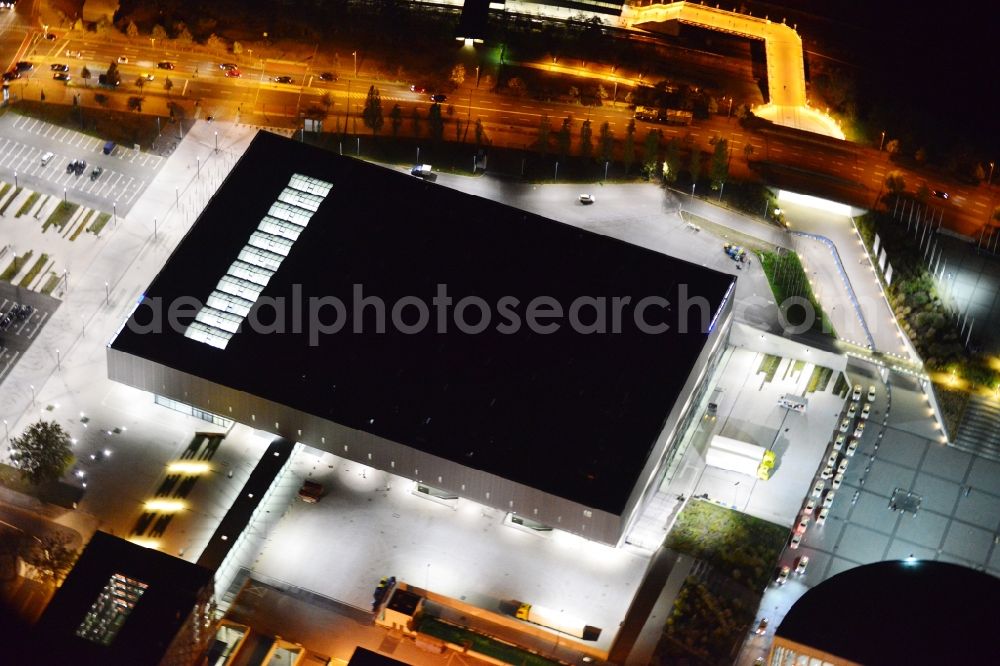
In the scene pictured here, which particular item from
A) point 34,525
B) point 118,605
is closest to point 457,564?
point 118,605

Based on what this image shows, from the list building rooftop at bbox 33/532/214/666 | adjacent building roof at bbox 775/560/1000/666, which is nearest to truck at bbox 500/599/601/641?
adjacent building roof at bbox 775/560/1000/666

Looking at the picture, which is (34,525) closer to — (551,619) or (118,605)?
(118,605)

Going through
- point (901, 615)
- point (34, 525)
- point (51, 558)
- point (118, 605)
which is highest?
point (901, 615)

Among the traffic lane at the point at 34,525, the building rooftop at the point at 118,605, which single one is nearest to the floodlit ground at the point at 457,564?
the building rooftop at the point at 118,605

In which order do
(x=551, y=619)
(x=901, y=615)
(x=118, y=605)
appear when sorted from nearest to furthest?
(x=118, y=605) → (x=901, y=615) → (x=551, y=619)

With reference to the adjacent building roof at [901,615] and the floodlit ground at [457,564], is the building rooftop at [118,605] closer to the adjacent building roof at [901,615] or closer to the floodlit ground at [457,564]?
the floodlit ground at [457,564]

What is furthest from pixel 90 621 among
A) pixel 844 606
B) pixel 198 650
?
pixel 844 606
